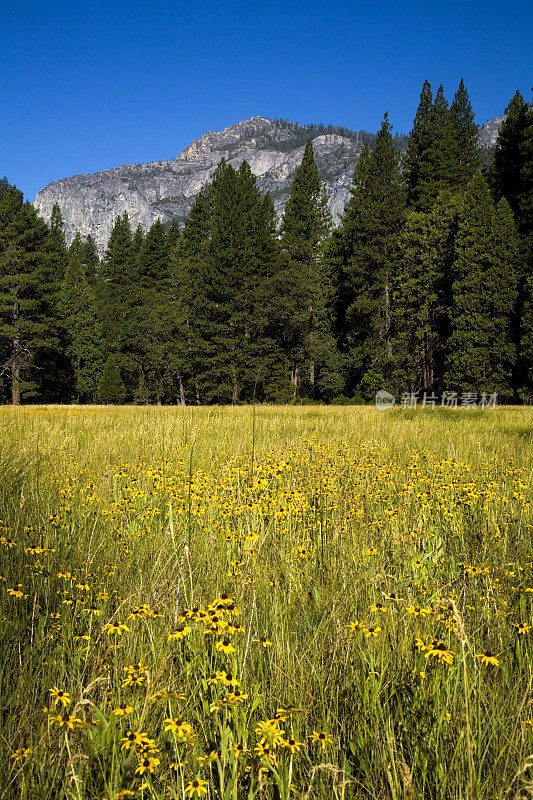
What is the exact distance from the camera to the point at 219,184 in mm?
33406

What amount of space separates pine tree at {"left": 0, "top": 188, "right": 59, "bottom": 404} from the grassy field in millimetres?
26498

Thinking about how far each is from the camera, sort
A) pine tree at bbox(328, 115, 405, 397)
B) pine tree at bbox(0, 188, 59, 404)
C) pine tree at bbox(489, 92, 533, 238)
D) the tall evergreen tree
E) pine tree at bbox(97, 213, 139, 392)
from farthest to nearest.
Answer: the tall evergreen tree, pine tree at bbox(97, 213, 139, 392), pine tree at bbox(0, 188, 59, 404), pine tree at bbox(328, 115, 405, 397), pine tree at bbox(489, 92, 533, 238)

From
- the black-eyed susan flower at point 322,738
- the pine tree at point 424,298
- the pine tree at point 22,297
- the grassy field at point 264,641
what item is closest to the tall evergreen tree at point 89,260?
the pine tree at point 22,297

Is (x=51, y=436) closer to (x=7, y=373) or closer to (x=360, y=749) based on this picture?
(x=360, y=749)

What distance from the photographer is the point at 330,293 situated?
3162 cm

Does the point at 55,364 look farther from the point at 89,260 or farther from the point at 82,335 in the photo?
the point at 89,260

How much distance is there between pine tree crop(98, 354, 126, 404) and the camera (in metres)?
34.2

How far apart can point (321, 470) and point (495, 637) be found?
2.47 metres

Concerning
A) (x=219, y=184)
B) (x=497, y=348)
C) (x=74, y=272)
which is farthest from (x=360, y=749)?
(x=74, y=272)

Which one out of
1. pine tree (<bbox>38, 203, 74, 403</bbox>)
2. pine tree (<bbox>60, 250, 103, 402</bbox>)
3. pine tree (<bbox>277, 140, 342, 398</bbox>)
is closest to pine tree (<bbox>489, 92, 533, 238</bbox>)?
pine tree (<bbox>277, 140, 342, 398</bbox>)

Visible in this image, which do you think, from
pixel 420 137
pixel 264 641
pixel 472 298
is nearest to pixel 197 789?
pixel 264 641

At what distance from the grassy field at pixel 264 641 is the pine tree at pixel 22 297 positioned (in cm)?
2650

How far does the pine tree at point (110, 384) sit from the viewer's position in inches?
1346

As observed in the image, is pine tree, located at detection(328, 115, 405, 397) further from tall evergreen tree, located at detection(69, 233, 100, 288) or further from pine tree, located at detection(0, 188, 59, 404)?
tall evergreen tree, located at detection(69, 233, 100, 288)
